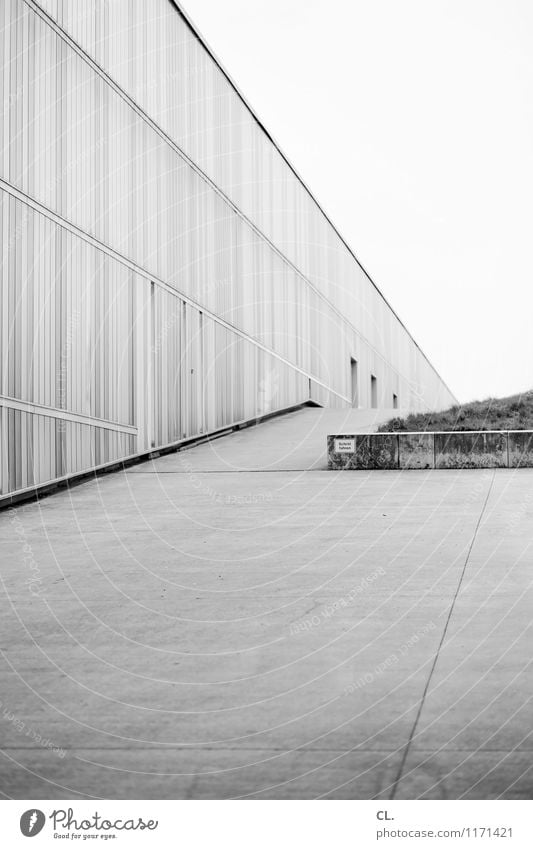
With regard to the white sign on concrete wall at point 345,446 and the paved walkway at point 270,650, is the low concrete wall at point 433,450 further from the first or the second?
the paved walkway at point 270,650

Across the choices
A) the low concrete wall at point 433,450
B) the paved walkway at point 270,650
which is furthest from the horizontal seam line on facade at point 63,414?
the low concrete wall at point 433,450

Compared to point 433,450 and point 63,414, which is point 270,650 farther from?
point 433,450

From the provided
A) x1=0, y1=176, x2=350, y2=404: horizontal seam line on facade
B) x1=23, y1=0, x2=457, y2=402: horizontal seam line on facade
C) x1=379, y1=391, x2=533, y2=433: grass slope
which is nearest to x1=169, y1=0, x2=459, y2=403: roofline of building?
x1=23, y1=0, x2=457, y2=402: horizontal seam line on facade

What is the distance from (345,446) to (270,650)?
26.5 feet

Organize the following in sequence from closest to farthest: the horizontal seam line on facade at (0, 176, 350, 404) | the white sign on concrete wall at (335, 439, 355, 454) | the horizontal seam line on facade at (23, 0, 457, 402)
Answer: the horizontal seam line on facade at (0, 176, 350, 404) → the horizontal seam line on facade at (23, 0, 457, 402) → the white sign on concrete wall at (335, 439, 355, 454)

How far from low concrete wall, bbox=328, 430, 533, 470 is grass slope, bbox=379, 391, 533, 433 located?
57 cm

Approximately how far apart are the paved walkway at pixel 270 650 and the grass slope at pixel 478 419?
3.75 metres

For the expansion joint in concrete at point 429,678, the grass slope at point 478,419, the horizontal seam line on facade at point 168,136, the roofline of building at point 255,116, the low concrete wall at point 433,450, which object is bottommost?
the expansion joint in concrete at point 429,678

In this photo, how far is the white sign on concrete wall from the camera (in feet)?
42.3

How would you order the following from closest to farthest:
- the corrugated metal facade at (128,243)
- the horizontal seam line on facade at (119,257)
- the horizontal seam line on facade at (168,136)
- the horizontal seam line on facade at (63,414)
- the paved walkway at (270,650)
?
the paved walkway at (270,650)
the horizontal seam line on facade at (63,414)
the horizontal seam line on facade at (119,257)
the corrugated metal facade at (128,243)
the horizontal seam line on facade at (168,136)

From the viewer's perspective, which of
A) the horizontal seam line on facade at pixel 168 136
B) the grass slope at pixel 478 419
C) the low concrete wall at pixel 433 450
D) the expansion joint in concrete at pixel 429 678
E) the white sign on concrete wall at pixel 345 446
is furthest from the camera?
the grass slope at pixel 478 419

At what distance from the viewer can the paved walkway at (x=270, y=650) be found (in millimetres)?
3365

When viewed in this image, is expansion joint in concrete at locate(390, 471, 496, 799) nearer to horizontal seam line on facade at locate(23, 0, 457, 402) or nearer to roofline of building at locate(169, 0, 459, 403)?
horizontal seam line on facade at locate(23, 0, 457, 402)

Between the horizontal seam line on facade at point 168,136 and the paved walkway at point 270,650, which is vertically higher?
the horizontal seam line on facade at point 168,136
